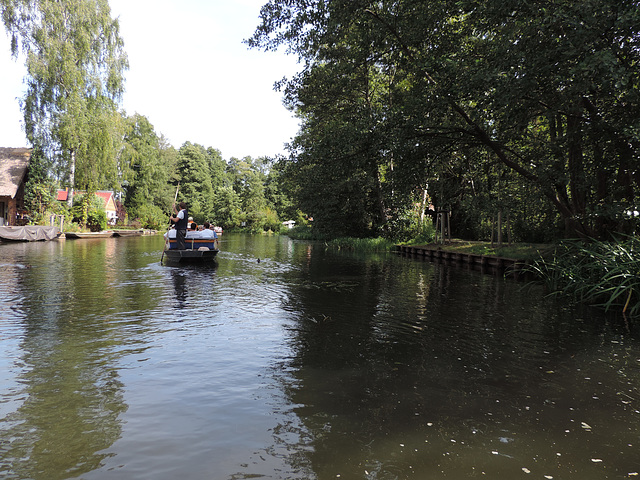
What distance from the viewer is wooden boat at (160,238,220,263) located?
18234mm

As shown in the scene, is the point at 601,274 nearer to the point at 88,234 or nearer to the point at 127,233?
the point at 88,234

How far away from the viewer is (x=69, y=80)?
32.4 meters

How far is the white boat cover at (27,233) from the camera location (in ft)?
93.7

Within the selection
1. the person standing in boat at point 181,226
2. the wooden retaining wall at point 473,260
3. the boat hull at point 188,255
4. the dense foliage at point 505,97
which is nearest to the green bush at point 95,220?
the boat hull at point 188,255

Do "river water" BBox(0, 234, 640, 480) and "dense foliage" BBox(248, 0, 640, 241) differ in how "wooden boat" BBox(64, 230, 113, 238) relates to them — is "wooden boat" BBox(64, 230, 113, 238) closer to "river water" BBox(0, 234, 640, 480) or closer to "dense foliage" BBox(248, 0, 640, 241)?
"dense foliage" BBox(248, 0, 640, 241)

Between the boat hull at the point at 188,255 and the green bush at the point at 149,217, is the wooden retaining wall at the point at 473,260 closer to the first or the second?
the boat hull at the point at 188,255

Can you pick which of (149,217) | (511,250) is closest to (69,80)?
(149,217)

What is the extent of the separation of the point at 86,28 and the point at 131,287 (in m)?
31.2

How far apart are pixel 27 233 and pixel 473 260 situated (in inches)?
1143

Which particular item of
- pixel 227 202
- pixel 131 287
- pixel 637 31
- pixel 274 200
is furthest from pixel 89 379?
pixel 274 200

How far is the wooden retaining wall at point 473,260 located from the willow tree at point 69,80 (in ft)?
85.0

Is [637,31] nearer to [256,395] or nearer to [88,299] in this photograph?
[256,395]

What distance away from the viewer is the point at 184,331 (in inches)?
296

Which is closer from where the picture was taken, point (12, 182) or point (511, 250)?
point (511, 250)
